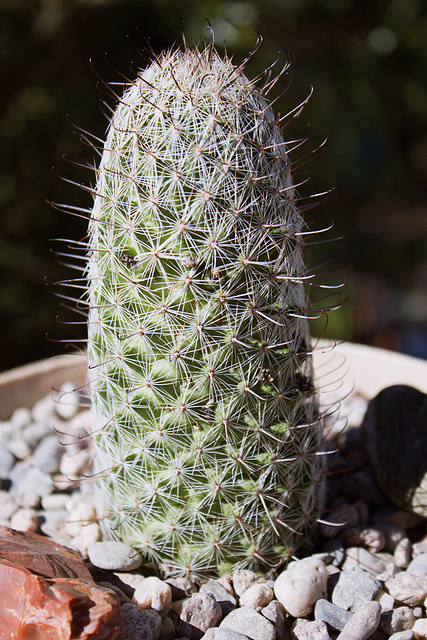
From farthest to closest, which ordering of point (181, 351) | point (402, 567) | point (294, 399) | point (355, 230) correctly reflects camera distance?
point (355, 230) → point (402, 567) → point (294, 399) → point (181, 351)

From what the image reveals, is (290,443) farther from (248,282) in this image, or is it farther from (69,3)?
(69,3)

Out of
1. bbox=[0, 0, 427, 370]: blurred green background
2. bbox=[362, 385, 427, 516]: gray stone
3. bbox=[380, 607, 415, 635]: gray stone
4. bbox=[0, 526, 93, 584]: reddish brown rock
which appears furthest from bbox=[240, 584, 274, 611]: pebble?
bbox=[0, 0, 427, 370]: blurred green background

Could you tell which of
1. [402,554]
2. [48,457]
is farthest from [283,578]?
[48,457]

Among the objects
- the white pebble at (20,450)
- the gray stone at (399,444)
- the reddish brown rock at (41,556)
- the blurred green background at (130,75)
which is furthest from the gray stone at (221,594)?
the blurred green background at (130,75)

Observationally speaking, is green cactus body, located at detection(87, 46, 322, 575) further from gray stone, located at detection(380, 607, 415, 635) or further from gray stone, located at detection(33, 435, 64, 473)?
gray stone, located at detection(33, 435, 64, 473)

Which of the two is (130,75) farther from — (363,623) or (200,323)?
(363,623)

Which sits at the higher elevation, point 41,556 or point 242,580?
point 41,556

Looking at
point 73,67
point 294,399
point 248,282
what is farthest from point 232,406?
point 73,67
